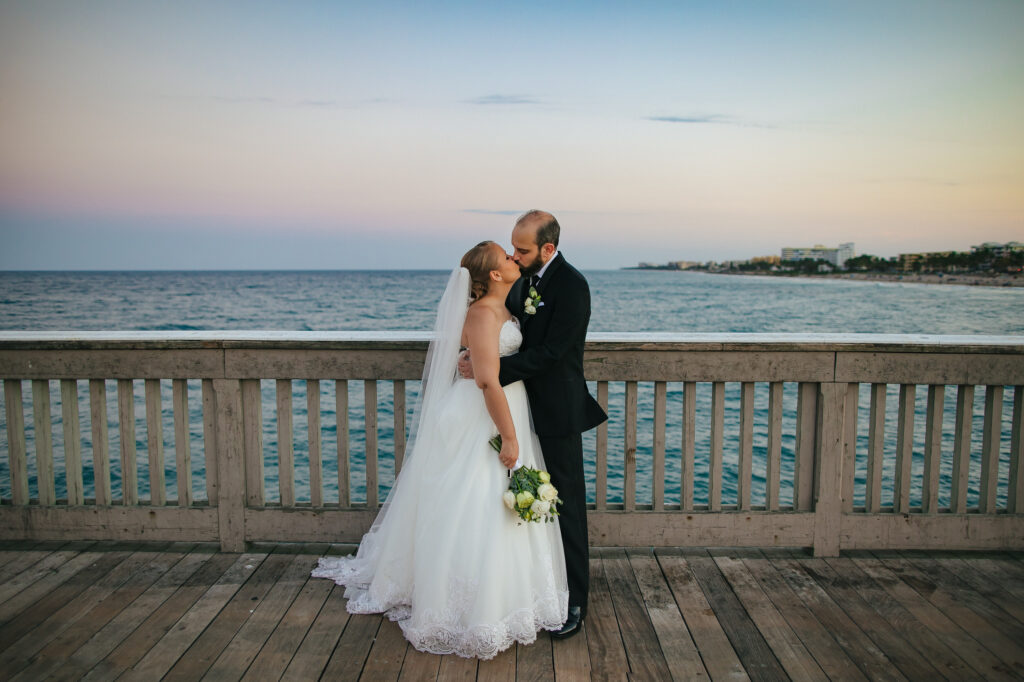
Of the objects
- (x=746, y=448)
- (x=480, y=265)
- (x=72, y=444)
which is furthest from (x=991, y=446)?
(x=72, y=444)

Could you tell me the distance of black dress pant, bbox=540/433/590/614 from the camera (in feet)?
9.08

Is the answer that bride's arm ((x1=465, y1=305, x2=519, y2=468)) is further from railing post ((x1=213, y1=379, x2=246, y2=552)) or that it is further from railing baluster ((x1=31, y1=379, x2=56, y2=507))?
railing baluster ((x1=31, y1=379, x2=56, y2=507))

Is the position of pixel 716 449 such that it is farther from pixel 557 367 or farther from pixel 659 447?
pixel 557 367

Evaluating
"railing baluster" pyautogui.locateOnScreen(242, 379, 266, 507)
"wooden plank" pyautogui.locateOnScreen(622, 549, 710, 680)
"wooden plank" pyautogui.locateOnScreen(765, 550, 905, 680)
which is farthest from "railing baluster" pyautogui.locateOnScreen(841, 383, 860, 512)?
"railing baluster" pyautogui.locateOnScreen(242, 379, 266, 507)

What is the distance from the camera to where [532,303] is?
104 inches

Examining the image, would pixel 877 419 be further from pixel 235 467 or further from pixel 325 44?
pixel 325 44

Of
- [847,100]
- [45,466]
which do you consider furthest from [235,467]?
[847,100]

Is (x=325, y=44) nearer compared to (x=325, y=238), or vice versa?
(x=325, y=44)

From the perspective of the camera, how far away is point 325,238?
58.0 meters

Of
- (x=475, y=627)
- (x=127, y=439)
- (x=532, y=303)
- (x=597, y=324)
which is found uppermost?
(x=532, y=303)

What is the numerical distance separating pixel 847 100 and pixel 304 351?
23013 mm

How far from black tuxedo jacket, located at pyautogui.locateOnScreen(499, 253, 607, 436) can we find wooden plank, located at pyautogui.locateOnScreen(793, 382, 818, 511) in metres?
1.24

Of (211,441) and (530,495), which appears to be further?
(211,441)

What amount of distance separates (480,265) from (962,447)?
2.72 metres
